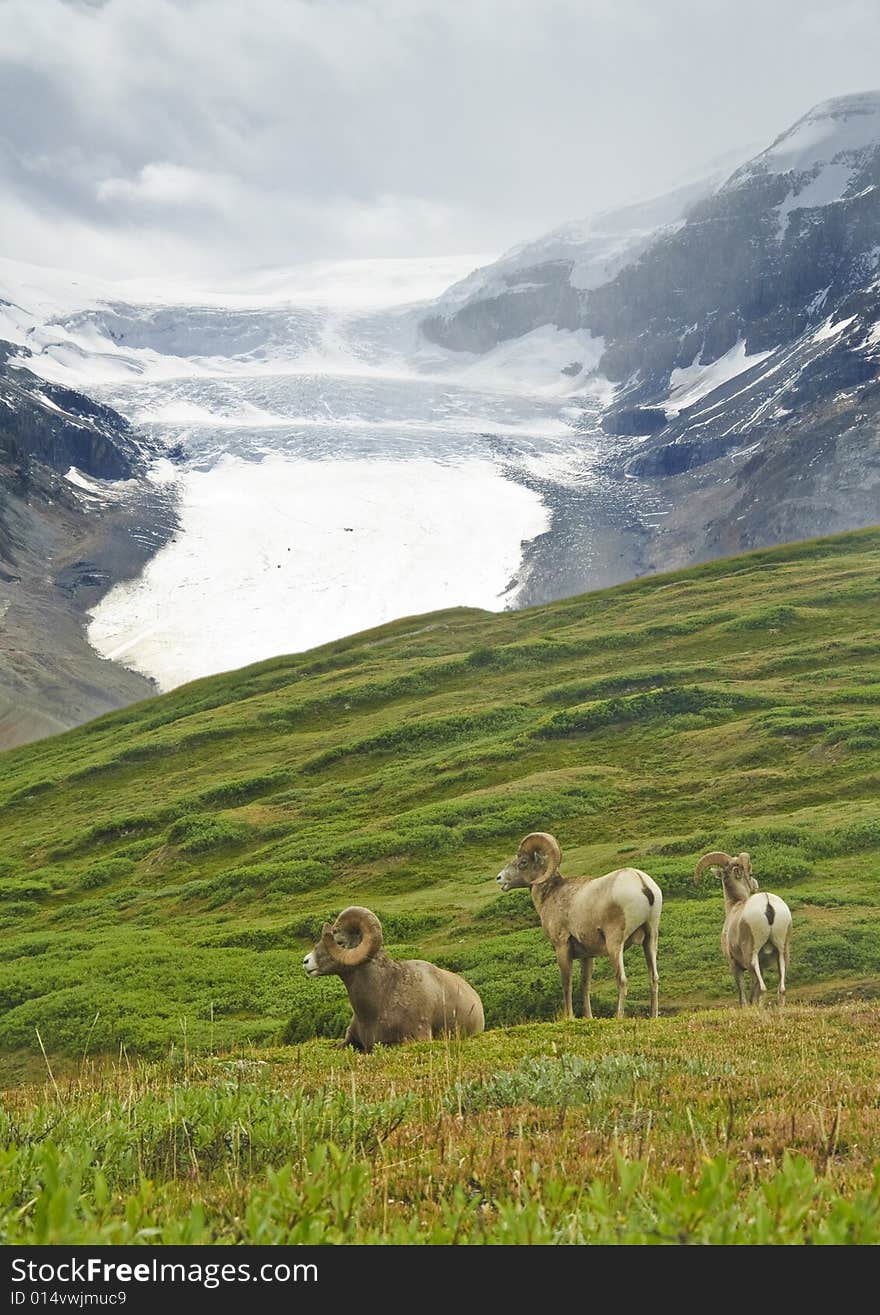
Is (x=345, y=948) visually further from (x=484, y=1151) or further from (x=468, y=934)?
(x=468, y=934)

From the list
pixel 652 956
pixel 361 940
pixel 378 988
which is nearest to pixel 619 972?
pixel 652 956

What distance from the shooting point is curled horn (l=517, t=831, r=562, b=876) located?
23369mm

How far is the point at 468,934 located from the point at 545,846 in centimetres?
976

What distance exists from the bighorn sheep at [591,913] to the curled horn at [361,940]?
4.35 m

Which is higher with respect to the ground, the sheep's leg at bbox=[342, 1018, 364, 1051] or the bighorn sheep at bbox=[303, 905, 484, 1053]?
the bighorn sheep at bbox=[303, 905, 484, 1053]

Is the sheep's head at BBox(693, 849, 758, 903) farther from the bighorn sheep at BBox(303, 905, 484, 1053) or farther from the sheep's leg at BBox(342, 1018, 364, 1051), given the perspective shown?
the sheep's leg at BBox(342, 1018, 364, 1051)

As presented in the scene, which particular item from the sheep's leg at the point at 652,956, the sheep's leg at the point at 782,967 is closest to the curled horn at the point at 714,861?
the sheep's leg at the point at 782,967

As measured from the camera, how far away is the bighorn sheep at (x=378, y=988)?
19.2 metres

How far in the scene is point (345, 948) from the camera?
64.3ft

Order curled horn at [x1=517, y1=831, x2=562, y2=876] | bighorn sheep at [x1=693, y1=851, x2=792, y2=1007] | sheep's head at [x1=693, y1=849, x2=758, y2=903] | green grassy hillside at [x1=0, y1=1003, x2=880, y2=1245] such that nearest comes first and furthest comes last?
1. green grassy hillside at [x1=0, y1=1003, x2=880, y2=1245]
2. bighorn sheep at [x1=693, y1=851, x2=792, y2=1007]
3. curled horn at [x1=517, y1=831, x2=562, y2=876]
4. sheep's head at [x1=693, y1=849, x2=758, y2=903]

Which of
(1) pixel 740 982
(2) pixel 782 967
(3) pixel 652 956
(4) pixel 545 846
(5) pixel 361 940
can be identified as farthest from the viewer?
(4) pixel 545 846

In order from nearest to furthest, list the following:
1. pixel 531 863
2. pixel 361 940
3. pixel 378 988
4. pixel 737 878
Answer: pixel 378 988, pixel 361 940, pixel 531 863, pixel 737 878

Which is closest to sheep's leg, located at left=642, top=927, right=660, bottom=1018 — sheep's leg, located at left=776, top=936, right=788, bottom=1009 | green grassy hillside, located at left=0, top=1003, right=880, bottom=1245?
sheep's leg, located at left=776, top=936, right=788, bottom=1009

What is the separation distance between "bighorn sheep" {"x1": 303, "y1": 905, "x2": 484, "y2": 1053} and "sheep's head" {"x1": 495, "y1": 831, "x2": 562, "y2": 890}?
451 centimetres
